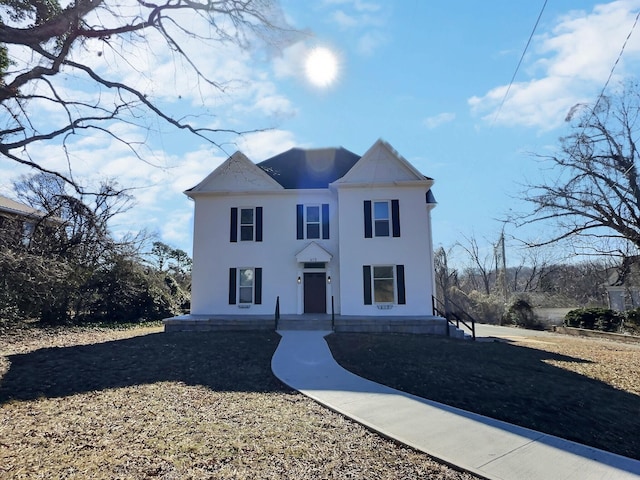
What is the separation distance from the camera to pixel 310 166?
60.8 ft

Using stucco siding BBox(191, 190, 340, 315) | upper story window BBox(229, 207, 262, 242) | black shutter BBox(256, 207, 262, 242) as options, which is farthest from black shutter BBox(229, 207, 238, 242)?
black shutter BBox(256, 207, 262, 242)

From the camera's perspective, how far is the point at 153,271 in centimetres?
2095

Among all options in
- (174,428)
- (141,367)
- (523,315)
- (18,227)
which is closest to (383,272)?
(141,367)

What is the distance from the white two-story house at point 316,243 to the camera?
604 inches

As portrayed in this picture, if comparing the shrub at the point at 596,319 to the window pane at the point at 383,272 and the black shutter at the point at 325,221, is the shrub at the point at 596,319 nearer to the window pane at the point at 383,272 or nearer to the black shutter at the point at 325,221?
the window pane at the point at 383,272

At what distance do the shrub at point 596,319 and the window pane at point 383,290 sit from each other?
12.1 m

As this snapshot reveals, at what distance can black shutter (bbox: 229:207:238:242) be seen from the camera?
16406 millimetres

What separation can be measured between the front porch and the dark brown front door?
195 cm

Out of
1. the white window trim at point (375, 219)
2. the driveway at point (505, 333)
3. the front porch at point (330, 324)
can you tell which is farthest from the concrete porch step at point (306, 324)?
the driveway at point (505, 333)

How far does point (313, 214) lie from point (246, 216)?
2.98 metres

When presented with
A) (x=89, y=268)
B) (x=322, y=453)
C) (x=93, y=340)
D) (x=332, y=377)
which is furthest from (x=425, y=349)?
(x=89, y=268)

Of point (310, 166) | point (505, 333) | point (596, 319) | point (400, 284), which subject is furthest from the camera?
point (596, 319)

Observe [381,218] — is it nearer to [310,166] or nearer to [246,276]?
[310,166]

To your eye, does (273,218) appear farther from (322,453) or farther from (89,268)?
(322,453)
